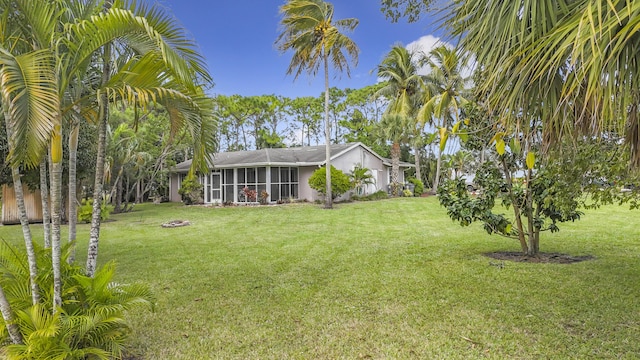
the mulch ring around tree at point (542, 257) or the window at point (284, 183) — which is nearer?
the mulch ring around tree at point (542, 257)

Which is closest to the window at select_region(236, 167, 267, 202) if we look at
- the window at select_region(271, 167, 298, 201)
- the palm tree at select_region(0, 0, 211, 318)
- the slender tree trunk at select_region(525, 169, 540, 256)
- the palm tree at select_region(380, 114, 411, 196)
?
the window at select_region(271, 167, 298, 201)

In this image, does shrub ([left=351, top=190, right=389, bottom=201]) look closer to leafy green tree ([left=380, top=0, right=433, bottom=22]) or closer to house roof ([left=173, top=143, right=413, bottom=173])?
house roof ([left=173, top=143, right=413, bottom=173])

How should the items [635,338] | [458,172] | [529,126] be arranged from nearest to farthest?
[529,126], [635,338], [458,172]

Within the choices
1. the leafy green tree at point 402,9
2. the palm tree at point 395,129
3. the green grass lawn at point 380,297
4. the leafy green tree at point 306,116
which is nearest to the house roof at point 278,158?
the palm tree at point 395,129

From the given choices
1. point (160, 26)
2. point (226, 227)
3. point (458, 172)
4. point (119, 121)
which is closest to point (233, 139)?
point (119, 121)

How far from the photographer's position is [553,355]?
3.50m

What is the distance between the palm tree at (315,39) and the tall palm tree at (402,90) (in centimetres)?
780

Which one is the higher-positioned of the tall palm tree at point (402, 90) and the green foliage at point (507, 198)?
the tall palm tree at point (402, 90)

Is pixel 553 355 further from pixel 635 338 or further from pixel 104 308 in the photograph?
pixel 104 308

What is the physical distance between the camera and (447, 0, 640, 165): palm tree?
193 centimetres

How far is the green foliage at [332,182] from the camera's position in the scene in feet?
65.5

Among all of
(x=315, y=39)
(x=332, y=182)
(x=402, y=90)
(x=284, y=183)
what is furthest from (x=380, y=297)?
(x=402, y=90)

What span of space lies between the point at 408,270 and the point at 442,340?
2849 mm

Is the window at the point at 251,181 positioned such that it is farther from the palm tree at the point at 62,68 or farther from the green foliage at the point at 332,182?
the palm tree at the point at 62,68
